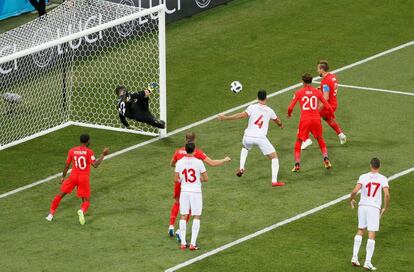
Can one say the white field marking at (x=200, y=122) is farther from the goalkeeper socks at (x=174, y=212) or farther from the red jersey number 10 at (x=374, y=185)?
the red jersey number 10 at (x=374, y=185)

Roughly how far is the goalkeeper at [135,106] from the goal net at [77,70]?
29.0 inches

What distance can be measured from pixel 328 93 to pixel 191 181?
19.5 feet

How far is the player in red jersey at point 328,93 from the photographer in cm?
2538

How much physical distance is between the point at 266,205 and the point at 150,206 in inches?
91.1

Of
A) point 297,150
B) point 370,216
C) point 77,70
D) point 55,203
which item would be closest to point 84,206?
point 55,203

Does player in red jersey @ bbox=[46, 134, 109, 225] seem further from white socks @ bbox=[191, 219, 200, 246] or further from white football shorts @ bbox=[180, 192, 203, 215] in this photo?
white socks @ bbox=[191, 219, 200, 246]

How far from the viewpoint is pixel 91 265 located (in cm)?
2066

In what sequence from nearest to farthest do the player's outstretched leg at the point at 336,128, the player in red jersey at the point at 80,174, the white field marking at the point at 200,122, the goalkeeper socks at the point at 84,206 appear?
the player in red jersey at the point at 80,174, the goalkeeper socks at the point at 84,206, the white field marking at the point at 200,122, the player's outstretched leg at the point at 336,128

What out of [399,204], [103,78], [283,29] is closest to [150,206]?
[399,204]

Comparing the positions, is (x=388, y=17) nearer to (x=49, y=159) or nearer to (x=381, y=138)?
(x=381, y=138)

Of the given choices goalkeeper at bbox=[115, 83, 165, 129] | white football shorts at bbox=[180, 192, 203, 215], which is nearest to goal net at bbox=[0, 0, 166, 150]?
goalkeeper at bbox=[115, 83, 165, 129]

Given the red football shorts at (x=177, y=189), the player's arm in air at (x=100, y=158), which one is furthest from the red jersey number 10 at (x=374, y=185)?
the player's arm in air at (x=100, y=158)

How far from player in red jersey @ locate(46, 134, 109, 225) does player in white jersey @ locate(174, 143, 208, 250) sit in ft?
6.70

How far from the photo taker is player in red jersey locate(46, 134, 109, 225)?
72.7 feet
